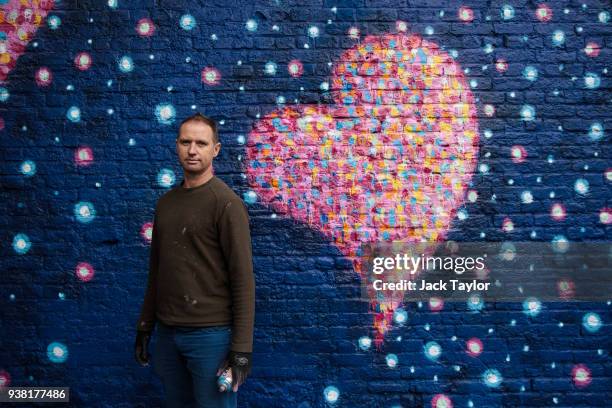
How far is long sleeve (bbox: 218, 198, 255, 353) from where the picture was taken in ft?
8.43

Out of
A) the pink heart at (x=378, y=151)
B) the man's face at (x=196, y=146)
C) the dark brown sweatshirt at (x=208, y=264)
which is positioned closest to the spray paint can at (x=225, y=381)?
the dark brown sweatshirt at (x=208, y=264)

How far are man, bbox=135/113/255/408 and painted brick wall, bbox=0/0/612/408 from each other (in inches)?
39.8

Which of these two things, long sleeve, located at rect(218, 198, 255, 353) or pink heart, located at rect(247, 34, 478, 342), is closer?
long sleeve, located at rect(218, 198, 255, 353)

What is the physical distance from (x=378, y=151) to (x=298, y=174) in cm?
52

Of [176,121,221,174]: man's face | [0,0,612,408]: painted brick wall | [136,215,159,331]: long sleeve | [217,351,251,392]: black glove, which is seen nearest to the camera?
[217,351,251,392]: black glove

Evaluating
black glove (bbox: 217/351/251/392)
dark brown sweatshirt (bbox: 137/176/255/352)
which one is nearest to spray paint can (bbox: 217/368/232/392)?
black glove (bbox: 217/351/251/392)

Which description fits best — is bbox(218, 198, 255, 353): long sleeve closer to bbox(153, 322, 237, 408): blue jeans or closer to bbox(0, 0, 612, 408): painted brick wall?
bbox(153, 322, 237, 408): blue jeans

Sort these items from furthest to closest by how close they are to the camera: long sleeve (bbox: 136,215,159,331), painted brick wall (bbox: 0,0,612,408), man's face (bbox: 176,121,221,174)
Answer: painted brick wall (bbox: 0,0,612,408) → long sleeve (bbox: 136,215,159,331) → man's face (bbox: 176,121,221,174)

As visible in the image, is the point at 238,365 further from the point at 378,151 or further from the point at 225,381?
the point at 378,151

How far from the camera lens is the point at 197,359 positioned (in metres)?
2.60

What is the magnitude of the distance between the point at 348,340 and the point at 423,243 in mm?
770

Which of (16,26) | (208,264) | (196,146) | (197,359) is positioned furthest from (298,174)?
(16,26)

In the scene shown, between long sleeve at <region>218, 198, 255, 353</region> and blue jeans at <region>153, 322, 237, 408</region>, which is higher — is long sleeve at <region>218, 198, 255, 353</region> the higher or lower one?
the higher one

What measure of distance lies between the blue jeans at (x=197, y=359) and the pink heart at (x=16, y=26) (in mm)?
2161
